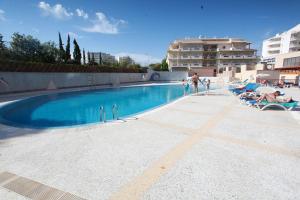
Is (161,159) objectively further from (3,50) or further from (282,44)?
(282,44)

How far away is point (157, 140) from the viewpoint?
4.90m

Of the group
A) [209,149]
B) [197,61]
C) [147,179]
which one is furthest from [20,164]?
[197,61]

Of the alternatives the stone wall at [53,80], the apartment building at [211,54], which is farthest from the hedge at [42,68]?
the apartment building at [211,54]

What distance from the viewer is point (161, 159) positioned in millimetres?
3842

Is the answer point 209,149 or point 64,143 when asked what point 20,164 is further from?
point 209,149

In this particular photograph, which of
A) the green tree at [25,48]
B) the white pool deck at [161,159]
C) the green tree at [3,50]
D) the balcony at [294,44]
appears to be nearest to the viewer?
the white pool deck at [161,159]

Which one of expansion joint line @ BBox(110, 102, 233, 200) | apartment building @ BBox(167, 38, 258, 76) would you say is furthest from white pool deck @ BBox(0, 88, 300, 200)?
apartment building @ BBox(167, 38, 258, 76)

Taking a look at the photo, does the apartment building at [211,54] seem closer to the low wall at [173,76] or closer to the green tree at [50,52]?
the low wall at [173,76]

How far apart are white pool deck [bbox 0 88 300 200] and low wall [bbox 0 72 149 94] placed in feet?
42.2

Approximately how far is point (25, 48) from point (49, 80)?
12.3 m

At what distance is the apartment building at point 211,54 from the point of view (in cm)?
5059

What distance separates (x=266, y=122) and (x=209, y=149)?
3.77 metres

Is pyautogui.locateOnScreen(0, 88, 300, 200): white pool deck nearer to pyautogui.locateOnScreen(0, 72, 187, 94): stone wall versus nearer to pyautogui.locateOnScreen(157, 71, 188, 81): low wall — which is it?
pyautogui.locateOnScreen(0, 72, 187, 94): stone wall

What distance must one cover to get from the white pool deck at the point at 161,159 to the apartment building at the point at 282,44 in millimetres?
54570
